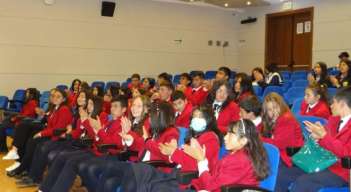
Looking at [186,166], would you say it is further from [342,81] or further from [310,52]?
[310,52]

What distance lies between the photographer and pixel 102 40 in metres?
10.9

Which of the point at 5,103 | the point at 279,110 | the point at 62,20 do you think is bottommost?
the point at 5,103

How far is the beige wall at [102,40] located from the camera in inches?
388

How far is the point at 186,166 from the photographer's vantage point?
2.79 meters

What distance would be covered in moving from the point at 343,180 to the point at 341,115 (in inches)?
16.8

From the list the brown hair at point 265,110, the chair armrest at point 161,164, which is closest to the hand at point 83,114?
the chair armrest at point 161,164

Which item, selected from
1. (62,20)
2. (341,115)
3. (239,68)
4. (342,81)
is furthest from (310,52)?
(341,115)

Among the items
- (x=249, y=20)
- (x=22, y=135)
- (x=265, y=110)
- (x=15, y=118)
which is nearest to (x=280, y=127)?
(x=265, y=110)

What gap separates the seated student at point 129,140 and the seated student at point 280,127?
3.23 ft

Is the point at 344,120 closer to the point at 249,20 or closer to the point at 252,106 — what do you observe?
the point at 252,106

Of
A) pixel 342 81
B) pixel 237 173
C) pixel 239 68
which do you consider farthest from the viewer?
pixel 239 68

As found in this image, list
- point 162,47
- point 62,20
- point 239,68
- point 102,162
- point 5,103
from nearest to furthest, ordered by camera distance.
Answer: point 102,162 < point 5,103 < point 62,20 < point 162,47 < point 239,68

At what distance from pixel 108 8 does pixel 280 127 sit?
828 cm

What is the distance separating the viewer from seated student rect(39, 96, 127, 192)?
3688 millimetres
